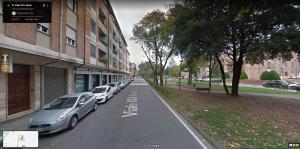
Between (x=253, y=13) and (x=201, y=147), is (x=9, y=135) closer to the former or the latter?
(x=201, y=147)

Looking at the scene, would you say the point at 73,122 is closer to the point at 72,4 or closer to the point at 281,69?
the point at 72,4

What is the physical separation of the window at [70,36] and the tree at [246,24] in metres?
9.45

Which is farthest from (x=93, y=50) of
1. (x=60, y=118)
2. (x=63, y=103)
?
(x=60, y=118)

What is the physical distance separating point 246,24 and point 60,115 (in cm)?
1187

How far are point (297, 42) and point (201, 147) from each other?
8404 mm

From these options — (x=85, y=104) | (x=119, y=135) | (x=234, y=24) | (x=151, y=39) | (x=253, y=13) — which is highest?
(x=151, y=39)

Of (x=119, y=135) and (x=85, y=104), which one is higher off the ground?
(x=85, y=104)

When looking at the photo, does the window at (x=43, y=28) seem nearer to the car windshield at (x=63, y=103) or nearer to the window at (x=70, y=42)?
the window at (x=70, y=42)

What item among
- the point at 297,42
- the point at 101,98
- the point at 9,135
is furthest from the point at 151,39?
the point at 9,135

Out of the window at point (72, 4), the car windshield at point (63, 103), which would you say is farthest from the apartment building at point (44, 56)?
the car windshield at point (63, 103)

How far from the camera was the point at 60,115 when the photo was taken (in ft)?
20.9

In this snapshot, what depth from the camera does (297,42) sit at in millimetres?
8828

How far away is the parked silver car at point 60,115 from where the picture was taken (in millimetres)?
5906

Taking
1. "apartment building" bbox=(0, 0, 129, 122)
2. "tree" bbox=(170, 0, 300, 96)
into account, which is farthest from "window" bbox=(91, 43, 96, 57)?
"tree" bbox=(170, 0, 300, 96)
